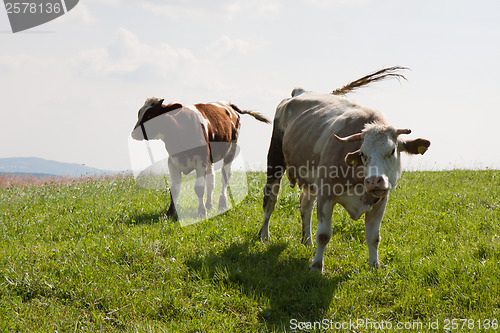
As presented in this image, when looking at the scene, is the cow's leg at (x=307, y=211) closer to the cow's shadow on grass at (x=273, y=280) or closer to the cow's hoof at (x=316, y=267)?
the cow's shadow on grass at (x=273, y=280)

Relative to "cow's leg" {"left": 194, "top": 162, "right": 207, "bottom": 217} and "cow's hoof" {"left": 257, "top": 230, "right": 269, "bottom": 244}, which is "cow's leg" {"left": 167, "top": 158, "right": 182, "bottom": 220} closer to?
"cow's leg" {"left": 194, "top": 162, "right": 207, "bottom": 217}

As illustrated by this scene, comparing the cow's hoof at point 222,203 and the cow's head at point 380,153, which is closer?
the cow's head at point 380,153

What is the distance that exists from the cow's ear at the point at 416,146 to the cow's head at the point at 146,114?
5.17m

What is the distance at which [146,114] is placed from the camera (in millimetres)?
8938

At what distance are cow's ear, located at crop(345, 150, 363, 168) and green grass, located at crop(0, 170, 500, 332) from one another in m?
1.52

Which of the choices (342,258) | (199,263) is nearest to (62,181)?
(199,263)

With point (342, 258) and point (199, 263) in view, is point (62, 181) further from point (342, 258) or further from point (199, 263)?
point (342, 258)

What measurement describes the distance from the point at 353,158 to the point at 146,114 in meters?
5.00

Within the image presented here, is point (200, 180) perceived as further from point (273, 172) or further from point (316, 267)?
point (316, 267)

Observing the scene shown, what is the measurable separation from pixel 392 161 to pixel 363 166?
1.15ft

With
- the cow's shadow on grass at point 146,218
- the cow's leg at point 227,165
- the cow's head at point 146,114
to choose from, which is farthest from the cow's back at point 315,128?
the cow's leg at point 227,165

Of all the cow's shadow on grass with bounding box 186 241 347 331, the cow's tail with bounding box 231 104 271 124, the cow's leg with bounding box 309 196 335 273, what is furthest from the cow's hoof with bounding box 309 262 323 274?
the cow's tail with bounding box 231 104 271 124

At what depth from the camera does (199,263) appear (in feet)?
20.9

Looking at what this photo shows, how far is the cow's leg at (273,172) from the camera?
25.9 ft
